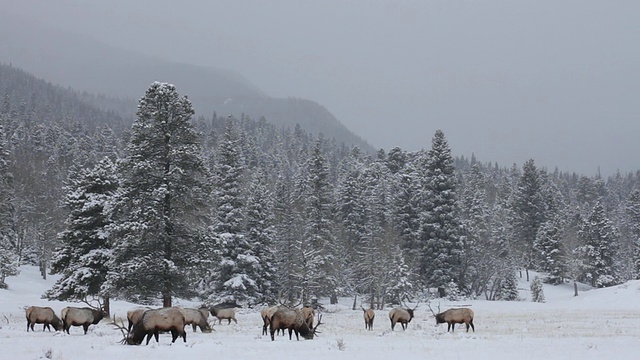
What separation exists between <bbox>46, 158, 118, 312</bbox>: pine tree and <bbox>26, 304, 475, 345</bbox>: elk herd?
22.7 feet

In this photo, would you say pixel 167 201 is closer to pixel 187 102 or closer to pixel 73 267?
pixel 187 102

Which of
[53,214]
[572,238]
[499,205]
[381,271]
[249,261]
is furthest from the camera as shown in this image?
[499,205]

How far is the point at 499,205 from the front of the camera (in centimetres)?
9650

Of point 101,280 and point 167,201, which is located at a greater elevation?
point 167,201

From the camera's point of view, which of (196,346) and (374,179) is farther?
(374,179)

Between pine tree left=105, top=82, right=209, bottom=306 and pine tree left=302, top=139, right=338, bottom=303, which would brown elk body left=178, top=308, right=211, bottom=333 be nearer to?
pine tree left=105, top=82, right=209, bottom=306

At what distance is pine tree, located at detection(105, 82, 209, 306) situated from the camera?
25.6 metres

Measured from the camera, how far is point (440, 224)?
177ft

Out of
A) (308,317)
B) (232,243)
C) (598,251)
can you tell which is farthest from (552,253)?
(308,317)

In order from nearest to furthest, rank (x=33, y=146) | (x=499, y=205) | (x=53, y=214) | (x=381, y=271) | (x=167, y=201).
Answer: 1. (x=167, y=201)
2. (x=381, y=271)
3. (x=53, y=214)
4. (x=499, y=205)
5. (x=33, y=146)

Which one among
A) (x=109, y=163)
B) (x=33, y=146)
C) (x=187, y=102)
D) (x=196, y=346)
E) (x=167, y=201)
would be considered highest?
(x=33, y=146)

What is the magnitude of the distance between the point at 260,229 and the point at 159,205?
1843cm

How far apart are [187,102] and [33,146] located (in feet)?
331

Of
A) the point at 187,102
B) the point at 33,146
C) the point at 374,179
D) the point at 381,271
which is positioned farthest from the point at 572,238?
the point at 33,146
